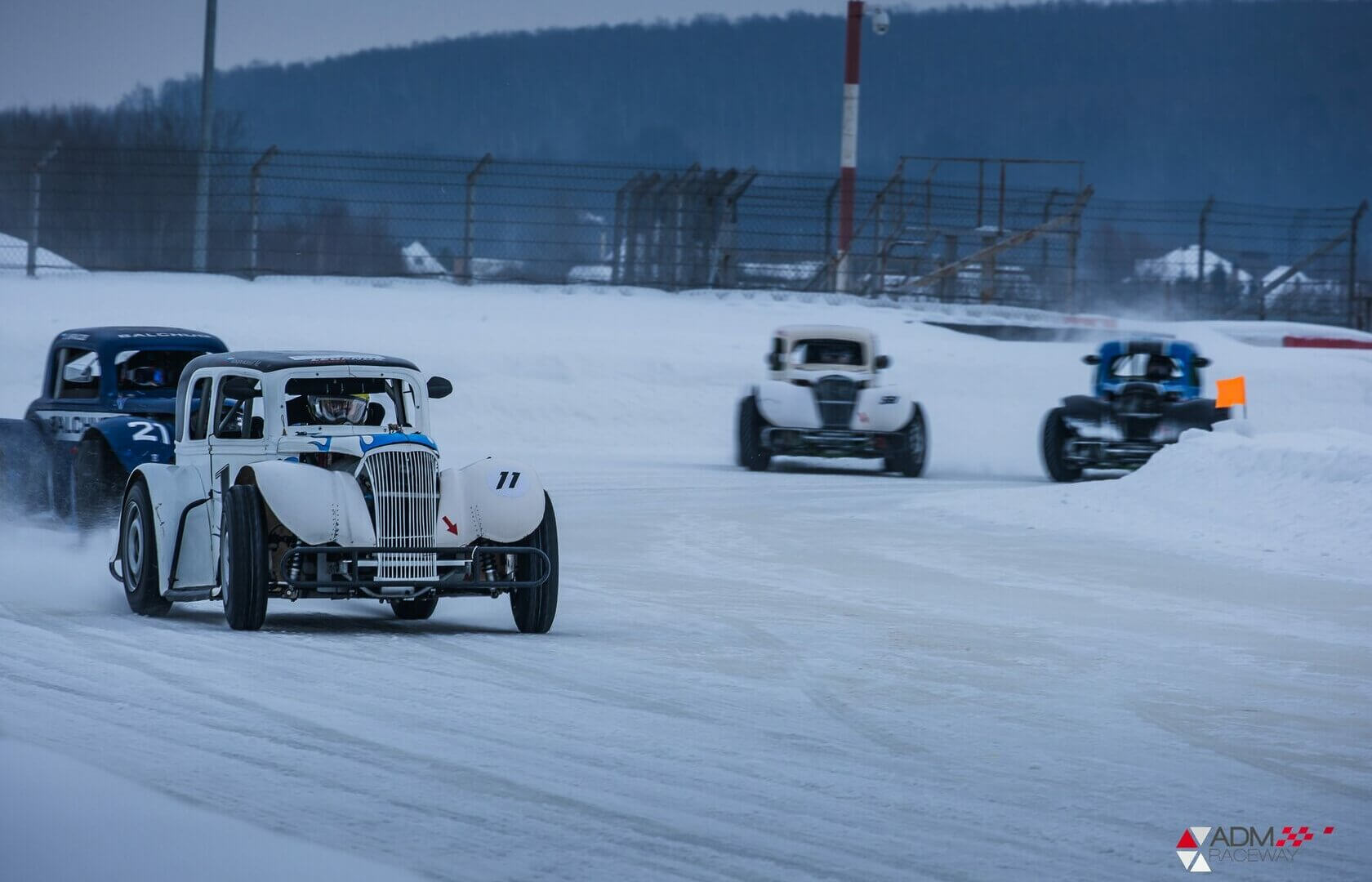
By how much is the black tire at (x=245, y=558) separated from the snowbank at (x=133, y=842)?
300 centimetres

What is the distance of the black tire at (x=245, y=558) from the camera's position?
28.3 ft

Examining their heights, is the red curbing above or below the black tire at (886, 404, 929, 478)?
above

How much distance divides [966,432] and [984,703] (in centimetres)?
2015

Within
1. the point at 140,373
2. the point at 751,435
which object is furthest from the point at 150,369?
the point at 751,435

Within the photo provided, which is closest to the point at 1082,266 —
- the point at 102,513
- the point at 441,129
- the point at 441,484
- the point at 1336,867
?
the point at 102,513

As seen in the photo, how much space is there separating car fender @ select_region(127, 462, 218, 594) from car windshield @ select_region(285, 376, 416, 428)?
1.97ft

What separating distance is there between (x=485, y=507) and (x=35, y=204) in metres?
24.5

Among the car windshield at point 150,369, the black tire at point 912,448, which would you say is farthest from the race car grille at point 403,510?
the black tire at point 912,448

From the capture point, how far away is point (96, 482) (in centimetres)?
1270

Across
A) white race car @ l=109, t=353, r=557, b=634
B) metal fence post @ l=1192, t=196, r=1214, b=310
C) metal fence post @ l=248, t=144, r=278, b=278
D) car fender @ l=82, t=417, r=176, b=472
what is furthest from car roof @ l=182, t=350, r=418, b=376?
metal fence post @ l=1192, t=196, r=1214, b=310

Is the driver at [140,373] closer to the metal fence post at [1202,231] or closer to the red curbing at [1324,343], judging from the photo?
the metal fence post at [1202,231]

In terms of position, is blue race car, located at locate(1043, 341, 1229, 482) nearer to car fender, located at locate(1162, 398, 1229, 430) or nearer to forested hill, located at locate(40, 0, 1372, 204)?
car fender, located at locate(1162, 398, 1229, 430)

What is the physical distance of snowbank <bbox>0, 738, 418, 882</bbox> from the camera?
4801mm

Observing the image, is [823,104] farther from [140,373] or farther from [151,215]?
[140,373]
